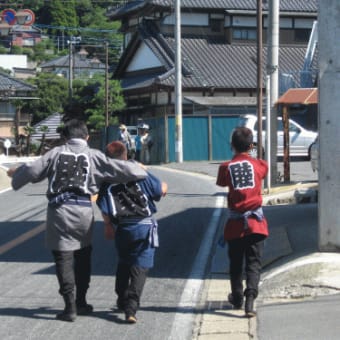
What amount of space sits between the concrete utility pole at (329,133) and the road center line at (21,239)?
440 centimetres

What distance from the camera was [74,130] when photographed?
690 cm

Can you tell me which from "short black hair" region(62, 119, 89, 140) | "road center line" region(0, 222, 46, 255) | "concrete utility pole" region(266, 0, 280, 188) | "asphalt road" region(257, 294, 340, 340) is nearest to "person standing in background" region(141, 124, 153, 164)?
"concrete utility pole" region(266, 0, 280, 188)

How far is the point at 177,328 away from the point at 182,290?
152cm

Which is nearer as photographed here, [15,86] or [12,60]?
[15,86]

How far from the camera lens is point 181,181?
2197 centimetres

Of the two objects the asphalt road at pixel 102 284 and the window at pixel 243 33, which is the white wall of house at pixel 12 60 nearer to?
the window at pixel 243 33

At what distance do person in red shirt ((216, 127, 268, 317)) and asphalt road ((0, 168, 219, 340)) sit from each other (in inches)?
23.6

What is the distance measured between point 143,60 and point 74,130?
37.9m

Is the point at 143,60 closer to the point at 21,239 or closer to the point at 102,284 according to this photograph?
the point at 21,239

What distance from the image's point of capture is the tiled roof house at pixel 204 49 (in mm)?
40594

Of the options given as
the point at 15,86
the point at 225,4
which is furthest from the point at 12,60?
the point at 225,4

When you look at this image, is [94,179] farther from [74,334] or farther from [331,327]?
[331,327]

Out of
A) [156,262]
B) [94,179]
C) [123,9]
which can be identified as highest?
[123,9]

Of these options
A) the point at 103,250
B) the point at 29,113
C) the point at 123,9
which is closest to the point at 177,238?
the point at 103,250
